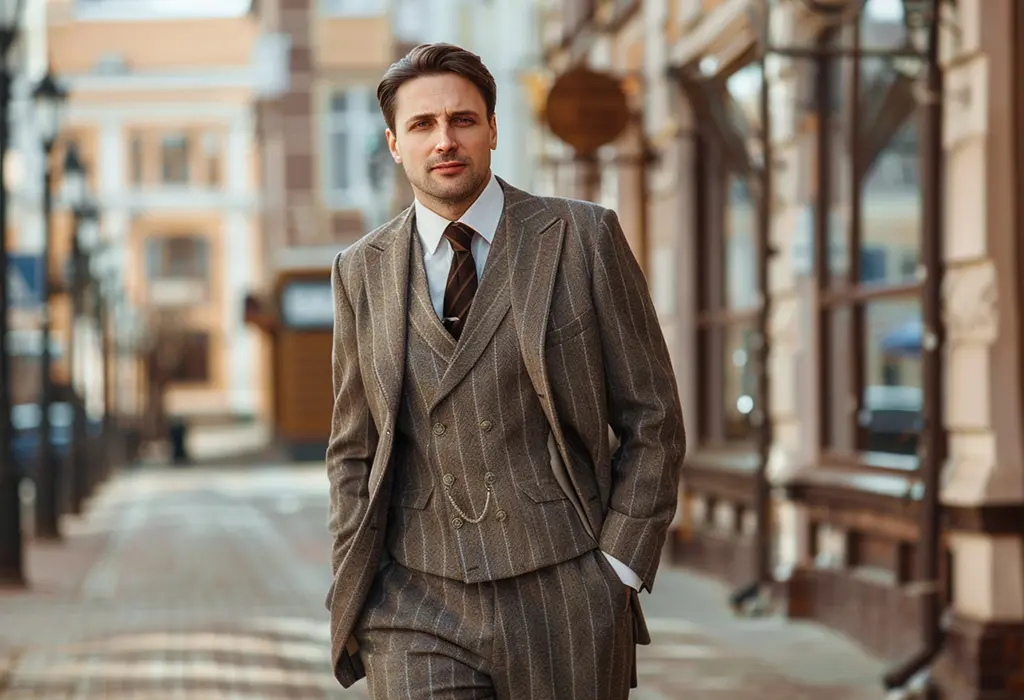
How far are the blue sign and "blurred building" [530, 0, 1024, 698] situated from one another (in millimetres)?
5339

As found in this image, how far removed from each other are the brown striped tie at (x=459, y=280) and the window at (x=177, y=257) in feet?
218

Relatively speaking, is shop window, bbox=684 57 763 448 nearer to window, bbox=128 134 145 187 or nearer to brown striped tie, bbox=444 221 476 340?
brown striped tie, bbox=444 221 476 340

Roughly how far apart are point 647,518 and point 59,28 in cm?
7204

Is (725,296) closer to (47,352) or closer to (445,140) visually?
(47,352)

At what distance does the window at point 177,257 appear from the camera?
228ft

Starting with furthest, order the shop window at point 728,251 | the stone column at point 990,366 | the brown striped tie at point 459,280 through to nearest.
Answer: the shop window at point 728,251 < the stone column at point 990,366 < the brown striped tie at point 459,280

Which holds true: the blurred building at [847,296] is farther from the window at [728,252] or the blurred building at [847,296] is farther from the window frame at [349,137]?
the window frame at [349,137]

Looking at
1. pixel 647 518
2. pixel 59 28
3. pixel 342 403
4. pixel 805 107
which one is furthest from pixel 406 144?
pixel 59 28

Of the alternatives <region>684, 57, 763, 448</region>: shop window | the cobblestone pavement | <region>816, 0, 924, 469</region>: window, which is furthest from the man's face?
<region>684, 57, 763, 448</region>: shop window

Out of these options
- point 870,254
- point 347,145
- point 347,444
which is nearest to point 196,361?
point 347,145

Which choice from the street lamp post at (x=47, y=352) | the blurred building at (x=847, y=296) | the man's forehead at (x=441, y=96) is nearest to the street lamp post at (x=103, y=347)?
the street lamp post at (x=47, y=352)

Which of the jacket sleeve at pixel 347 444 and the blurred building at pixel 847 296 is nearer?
the jacket sleeve at pixel 347 444

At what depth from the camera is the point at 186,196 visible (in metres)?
68.1

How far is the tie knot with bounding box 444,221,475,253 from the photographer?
364cm
